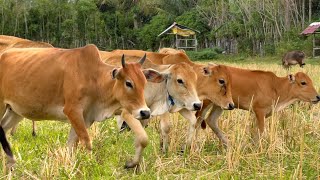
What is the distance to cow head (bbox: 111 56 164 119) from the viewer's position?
17.8 ft

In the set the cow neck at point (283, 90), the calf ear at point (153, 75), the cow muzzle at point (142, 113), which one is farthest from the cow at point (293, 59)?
the cow muzzle at point (142, 113)

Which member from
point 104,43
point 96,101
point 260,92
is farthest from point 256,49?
point 96,101

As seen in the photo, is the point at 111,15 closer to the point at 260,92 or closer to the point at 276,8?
the point at 276,8

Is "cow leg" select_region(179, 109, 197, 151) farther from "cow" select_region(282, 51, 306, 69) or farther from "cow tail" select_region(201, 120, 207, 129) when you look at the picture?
"cow" select_region(282, 51, 306, 69)

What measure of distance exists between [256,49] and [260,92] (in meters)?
30.9

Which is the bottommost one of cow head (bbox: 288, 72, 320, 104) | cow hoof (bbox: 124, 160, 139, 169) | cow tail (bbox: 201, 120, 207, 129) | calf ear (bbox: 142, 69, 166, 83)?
cow tail (bbox: 201, 120, 207, 129)

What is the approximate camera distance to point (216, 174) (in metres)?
5.03

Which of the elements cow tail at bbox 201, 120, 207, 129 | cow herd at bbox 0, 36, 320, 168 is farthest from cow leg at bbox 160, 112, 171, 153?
cow tail at bbox 201, 120, 207, 129

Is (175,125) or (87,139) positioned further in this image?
(175,125)

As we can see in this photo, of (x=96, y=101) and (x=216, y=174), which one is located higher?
(x=96, y=101)

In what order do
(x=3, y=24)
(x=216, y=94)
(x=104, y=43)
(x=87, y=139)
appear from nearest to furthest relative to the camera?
(x=87, y=139)
(x=216, y=94)
(x=3, y=24)
(x=104, y=43)

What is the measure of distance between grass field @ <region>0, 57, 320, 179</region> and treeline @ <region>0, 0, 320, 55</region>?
27.4 metres

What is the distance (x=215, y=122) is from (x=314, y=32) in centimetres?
2415

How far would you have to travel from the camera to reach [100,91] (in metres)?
5.81
